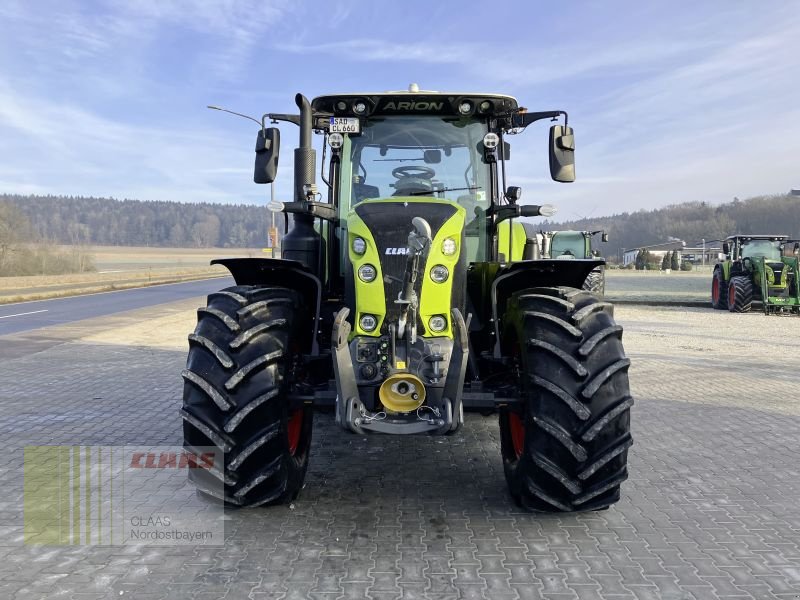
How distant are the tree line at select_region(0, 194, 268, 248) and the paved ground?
425ft

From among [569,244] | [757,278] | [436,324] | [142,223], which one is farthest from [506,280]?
[142,223]

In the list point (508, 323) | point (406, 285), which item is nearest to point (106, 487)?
point (406, 285)

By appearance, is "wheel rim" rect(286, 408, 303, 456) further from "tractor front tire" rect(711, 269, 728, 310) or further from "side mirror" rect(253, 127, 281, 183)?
"tractor front tire" rect(711, 269, 728, 310)

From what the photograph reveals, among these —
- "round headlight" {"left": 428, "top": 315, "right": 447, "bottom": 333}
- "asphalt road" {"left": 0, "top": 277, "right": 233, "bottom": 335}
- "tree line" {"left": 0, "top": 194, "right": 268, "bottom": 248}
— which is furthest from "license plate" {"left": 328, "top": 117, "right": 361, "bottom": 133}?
"tree line" {"left": 0, "top": 194, "right": 268, "bottom": 248}

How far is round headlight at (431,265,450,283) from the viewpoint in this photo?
4.18 metres

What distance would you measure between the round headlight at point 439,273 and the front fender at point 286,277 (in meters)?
0.89

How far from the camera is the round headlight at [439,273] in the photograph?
4.18 metres

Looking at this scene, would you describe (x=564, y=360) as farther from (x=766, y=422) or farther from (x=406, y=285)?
(x=766, y=422)

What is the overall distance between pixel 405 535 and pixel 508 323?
5.32 ft

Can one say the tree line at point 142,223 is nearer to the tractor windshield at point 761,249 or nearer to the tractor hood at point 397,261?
the tractor windshield at point 761,249

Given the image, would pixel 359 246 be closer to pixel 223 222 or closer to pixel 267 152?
pixel 267 152

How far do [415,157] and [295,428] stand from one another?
246 cm

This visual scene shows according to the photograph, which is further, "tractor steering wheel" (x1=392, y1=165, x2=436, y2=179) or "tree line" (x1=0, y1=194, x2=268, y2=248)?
"tree line" (x1=0, y1=194, x2=268, y2=248)

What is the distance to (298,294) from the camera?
466 centimetres
